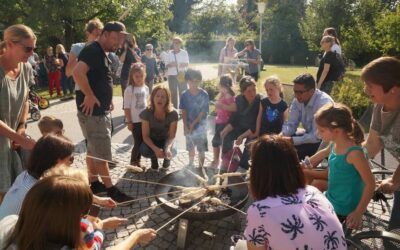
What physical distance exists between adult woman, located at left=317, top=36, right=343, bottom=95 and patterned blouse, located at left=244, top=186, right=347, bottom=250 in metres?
6.29

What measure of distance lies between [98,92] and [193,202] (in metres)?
1.87

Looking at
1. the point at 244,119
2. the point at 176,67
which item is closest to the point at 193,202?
the point at 244,119

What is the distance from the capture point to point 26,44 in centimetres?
335

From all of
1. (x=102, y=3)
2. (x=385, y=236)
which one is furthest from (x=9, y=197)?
(x=102, y=3)

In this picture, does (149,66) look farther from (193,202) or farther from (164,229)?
(164,229)

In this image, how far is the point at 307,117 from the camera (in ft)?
15.8

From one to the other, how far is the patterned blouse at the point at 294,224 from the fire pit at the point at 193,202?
1.54 metres

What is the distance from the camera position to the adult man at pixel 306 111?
4.55m

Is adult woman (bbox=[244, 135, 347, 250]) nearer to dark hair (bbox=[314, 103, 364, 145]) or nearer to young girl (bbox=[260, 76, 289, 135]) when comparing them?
dark hair (bbox=[314, 103, 364, 145])

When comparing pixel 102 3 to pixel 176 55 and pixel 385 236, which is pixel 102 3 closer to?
pixel 176 55

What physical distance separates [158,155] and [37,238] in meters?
3.56

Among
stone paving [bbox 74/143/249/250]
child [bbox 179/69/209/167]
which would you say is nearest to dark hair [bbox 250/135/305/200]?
stone paving [bbox 74/143/249/250]

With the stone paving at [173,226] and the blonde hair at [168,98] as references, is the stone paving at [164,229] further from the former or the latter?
the blonde hair at [168,98]

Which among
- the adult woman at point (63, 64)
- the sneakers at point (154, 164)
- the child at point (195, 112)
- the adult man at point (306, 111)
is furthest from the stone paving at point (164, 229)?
the adult woman at point (63, 64)
